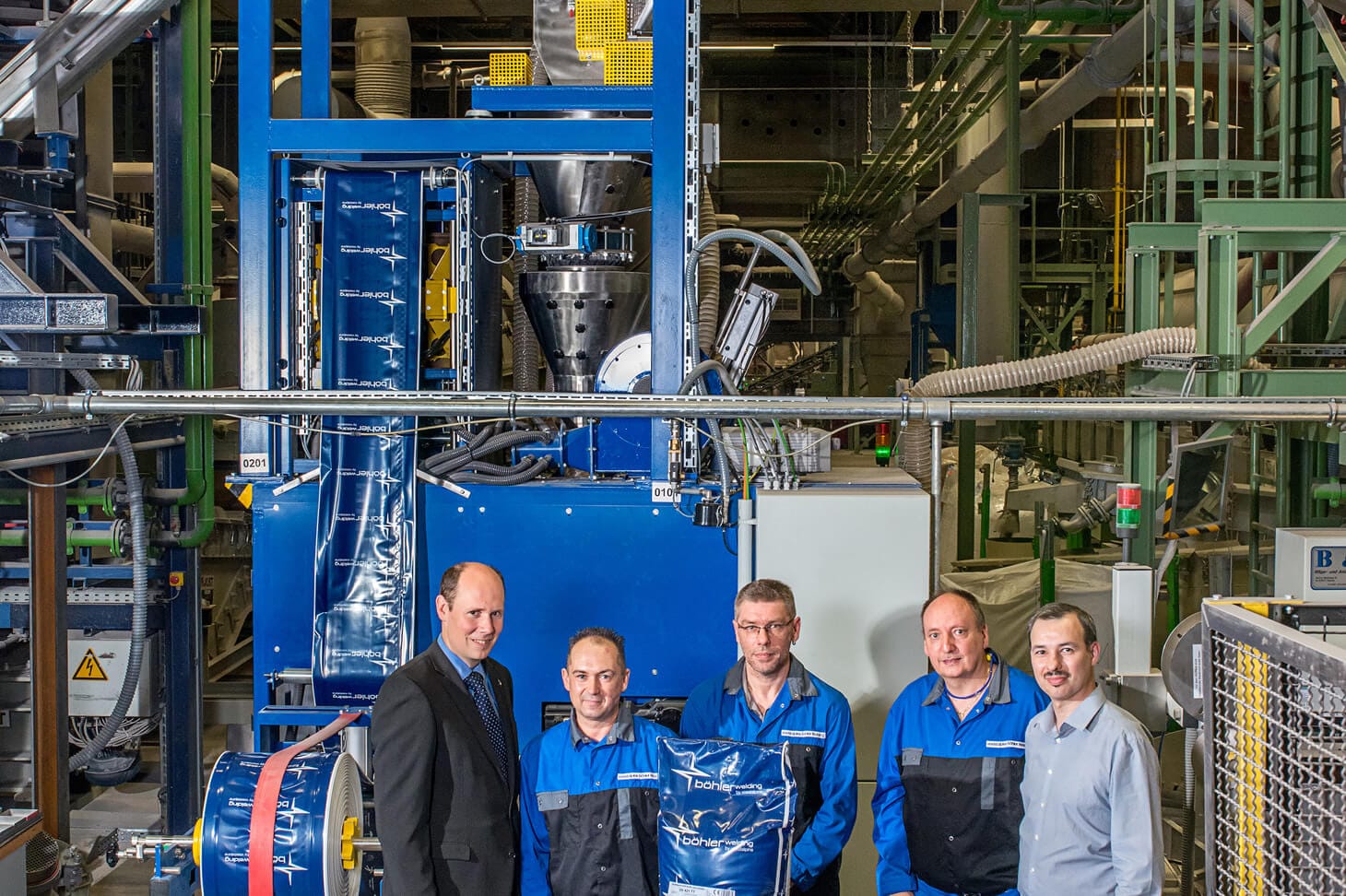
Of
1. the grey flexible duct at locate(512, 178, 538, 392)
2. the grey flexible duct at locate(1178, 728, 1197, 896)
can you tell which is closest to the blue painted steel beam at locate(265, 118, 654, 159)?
the grey flexible duct at locate(512, 178, 538, 392)

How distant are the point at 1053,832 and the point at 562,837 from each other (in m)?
1.07

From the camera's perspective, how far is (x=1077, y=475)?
9141mm

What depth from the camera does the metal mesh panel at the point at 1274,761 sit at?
5.55 ft

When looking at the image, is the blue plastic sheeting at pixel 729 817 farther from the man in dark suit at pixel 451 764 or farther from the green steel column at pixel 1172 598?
the green steel column at pixel 1172 598

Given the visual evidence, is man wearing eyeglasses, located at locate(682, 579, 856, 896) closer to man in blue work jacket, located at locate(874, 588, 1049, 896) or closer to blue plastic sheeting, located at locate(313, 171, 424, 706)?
→ man in blue work jacket, located at locate(874, 588, 1049, 896)

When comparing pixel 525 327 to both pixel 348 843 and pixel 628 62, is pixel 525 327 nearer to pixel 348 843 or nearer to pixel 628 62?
pixel 628 62

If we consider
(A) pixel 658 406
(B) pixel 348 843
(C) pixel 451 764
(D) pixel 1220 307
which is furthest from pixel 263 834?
(D) pixel 1220 307

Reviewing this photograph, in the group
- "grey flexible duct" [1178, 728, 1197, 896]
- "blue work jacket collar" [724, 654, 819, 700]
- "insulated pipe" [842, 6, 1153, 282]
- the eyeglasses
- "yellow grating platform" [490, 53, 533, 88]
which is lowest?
"grey flexible duct" [1178, 728, 1197, 896]

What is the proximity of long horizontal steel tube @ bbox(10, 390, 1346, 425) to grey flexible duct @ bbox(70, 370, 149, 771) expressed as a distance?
4.42ft

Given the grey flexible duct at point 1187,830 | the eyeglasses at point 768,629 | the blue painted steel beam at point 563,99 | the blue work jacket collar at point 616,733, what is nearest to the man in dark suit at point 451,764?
the blue work jacket collar at point 616,733

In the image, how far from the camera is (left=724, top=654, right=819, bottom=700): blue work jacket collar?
2.99 meters

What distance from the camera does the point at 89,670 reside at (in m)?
5.45

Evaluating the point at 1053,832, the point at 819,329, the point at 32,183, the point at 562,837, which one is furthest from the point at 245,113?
the point at 819,329

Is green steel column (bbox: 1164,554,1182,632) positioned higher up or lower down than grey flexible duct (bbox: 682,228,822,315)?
lower down
